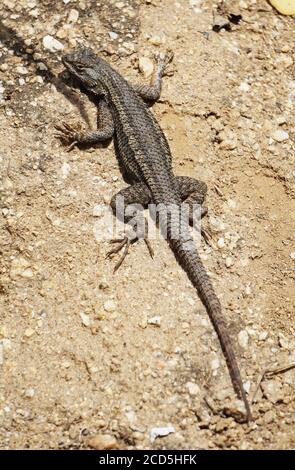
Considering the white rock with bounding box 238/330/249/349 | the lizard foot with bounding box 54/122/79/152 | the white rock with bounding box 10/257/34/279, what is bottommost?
the white rock with bounding box 10/257/34/279

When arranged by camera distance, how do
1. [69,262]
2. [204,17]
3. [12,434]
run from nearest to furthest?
[12,434] → [69,262] → [204,17]

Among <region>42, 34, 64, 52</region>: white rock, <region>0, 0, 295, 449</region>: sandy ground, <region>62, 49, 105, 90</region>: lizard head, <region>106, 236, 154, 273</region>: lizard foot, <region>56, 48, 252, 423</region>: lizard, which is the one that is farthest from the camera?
<region>42, 34, 64, 52</region>: white rock

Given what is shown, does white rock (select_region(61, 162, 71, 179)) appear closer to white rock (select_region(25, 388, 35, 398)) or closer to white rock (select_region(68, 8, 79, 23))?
white rock (select_region(68, 8, 79, 23))

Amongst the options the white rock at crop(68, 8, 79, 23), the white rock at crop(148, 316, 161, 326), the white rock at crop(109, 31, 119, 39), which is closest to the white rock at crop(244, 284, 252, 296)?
the white rock at crop(148, 316, 161, 326)

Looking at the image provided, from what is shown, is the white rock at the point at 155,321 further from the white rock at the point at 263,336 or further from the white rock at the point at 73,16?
the white rock at the point at 73,16

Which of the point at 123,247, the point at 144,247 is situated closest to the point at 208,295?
the point at 144,247

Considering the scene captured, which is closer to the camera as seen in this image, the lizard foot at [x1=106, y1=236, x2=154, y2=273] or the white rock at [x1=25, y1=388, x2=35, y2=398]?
the white rock at [x1=25, y1=388, x2=35, y2=398]

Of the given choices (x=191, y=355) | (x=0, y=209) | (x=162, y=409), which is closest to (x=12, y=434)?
(x=162, y=409)

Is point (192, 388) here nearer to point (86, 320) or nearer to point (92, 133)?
point (86, 320)

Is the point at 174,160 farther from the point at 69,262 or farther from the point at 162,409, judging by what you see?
the point at 162,409
